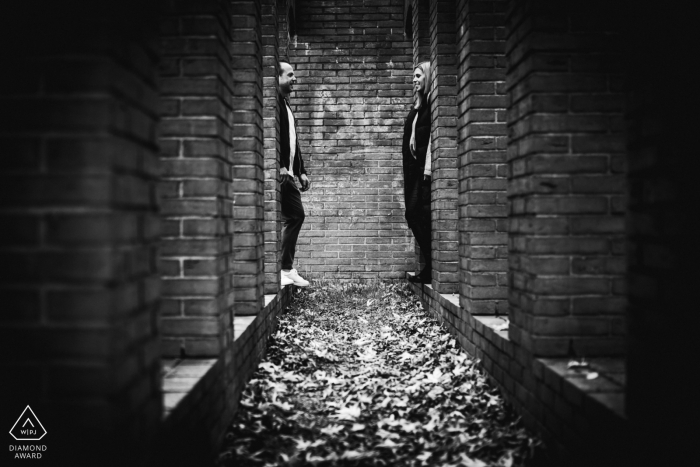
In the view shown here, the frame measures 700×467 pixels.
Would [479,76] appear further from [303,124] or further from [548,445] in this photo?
[303,124]

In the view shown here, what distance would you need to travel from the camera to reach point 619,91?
7.92ft

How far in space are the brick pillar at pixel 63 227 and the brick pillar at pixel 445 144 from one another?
3.63 metres

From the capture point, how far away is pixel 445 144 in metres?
4.55

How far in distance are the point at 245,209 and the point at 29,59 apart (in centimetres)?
224

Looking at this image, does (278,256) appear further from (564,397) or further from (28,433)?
(28,433)

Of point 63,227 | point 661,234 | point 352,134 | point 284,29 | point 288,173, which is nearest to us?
point 63,227

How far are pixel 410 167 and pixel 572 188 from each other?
132 inches

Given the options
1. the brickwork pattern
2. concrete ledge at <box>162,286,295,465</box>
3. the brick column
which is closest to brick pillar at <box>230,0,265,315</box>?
concrete ledge at <box>162,286,295,465</box>

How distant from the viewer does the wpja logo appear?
4.07 ft

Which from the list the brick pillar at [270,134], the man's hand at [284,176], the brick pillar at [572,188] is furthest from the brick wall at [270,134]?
the brick pillar at [572,188]

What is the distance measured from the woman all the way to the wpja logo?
14.3 feet

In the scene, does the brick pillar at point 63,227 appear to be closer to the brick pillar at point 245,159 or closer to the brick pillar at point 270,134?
the brick pillar at point 245,159

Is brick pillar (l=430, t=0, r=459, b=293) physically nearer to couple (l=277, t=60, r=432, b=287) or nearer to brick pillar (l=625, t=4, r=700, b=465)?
couple (l=277, t=60, r=432, b=287)

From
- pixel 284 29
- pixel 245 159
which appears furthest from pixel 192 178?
pixel 284 29
